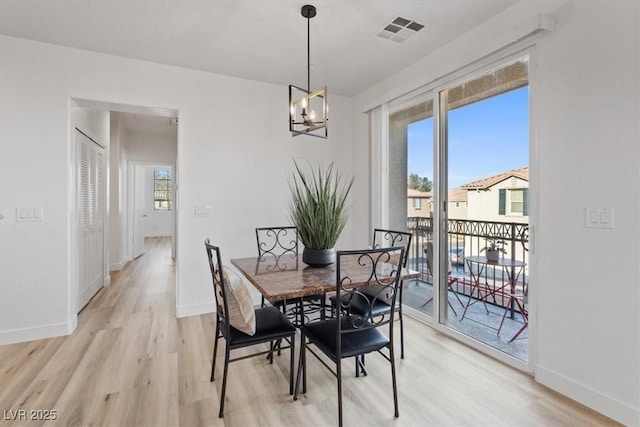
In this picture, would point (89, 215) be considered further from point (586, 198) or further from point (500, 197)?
point (586, 198)

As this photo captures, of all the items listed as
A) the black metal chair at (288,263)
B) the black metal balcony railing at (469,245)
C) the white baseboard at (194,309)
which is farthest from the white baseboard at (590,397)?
the white baseboard at (194,309)

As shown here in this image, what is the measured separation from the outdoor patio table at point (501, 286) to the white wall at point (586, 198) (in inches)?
33.1

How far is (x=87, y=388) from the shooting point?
205cm

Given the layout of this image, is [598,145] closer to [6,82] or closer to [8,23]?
[8,23]

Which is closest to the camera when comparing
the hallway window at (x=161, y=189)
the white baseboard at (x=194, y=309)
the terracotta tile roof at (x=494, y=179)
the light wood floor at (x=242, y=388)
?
the light wood floor at (x=242, y=388)

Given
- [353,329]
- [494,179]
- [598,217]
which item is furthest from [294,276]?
[494,179]

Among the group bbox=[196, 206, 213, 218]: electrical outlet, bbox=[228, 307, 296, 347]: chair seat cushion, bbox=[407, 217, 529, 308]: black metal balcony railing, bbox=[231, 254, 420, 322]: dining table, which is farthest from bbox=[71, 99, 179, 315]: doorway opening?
bbox=[407, 217, 529, 308]: black metal balcony railing

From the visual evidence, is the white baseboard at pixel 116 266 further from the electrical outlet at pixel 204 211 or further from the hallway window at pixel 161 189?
the hallway window at pixel 161 189

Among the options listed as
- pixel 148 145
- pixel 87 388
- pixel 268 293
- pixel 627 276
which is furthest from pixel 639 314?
pixel 148 145

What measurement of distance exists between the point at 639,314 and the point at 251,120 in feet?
11.9

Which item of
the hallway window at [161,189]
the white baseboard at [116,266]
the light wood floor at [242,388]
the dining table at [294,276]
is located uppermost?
the hallway window at [161,189]

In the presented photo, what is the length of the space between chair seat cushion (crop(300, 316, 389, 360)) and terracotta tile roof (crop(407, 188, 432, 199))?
69.2 inches

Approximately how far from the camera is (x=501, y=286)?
3340mm

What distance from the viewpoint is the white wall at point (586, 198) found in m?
1.72
